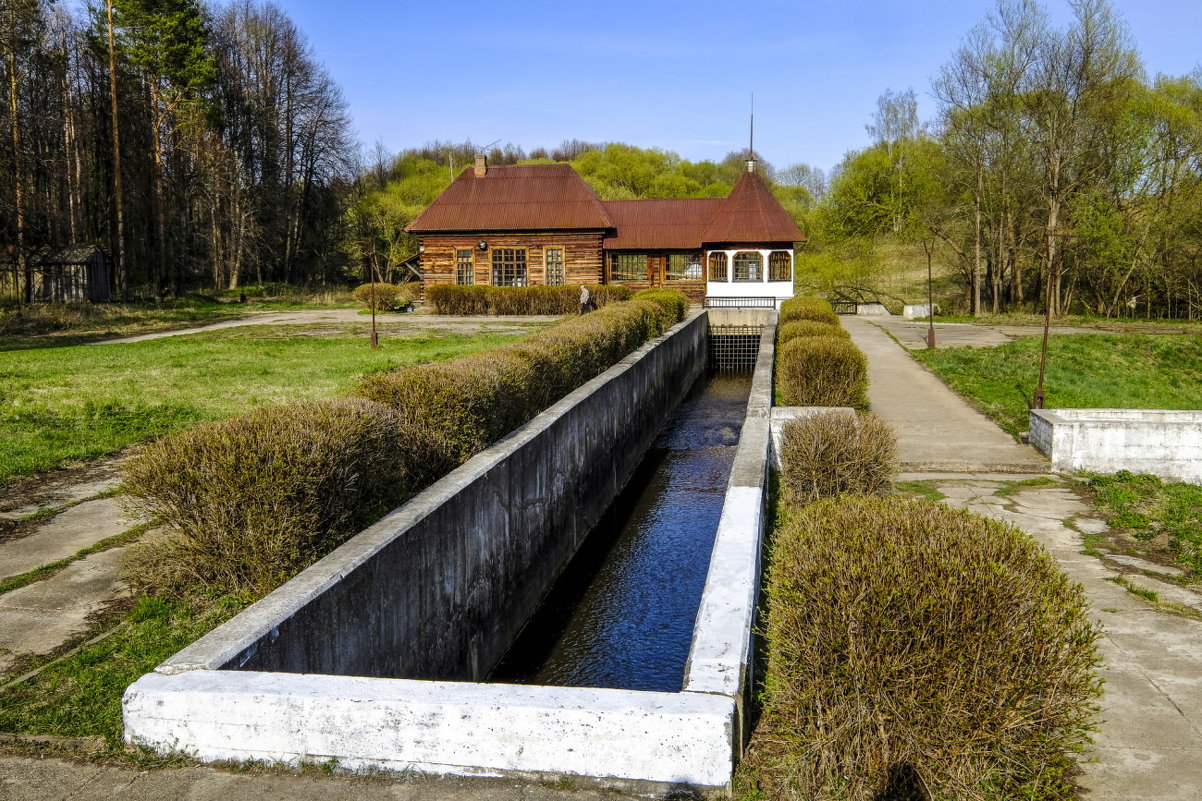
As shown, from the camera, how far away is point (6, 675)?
16.6 ft

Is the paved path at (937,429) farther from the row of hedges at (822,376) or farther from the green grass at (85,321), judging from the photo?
Result: the green grass at (85,321)

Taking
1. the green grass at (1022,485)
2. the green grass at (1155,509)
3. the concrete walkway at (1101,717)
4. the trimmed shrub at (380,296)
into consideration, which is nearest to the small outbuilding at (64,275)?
the trimmed shrub at (380,296)

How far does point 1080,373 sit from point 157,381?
17265 mm

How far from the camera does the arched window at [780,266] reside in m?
38.4

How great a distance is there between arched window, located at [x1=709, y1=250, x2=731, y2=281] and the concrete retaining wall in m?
28.7

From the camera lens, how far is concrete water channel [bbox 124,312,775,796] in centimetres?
361

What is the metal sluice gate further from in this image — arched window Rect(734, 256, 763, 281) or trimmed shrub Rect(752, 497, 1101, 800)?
trimmed shrub Rect(752, 497, 1101, 800)

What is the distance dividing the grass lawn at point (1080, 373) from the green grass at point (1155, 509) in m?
2.85

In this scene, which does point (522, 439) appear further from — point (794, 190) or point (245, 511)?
point (794, 190)

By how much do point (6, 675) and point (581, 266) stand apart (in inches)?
1411

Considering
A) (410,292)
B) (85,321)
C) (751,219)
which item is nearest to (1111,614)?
(85,321)

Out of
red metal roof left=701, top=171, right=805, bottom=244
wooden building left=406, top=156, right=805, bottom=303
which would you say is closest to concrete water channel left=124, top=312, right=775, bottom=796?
red metal roof left=701, top=171, right=805, bottom=244

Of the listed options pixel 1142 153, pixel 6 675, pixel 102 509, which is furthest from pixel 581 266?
pixel 6 675

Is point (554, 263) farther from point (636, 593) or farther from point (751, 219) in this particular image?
point (636, 593)
